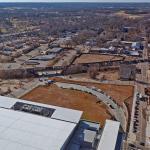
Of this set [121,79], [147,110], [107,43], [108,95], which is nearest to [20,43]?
[107,43]

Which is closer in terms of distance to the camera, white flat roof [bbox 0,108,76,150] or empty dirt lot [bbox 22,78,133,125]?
white flat roof [bbox 0,108,76,150]

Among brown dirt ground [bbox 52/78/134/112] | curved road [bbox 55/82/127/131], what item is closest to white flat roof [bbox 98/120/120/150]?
curved road [bbox 55/82/127/131]

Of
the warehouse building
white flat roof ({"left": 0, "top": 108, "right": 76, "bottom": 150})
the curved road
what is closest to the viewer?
white flat roof ({"left": 0, "top": 108, "right": 76, "bottom": 150})

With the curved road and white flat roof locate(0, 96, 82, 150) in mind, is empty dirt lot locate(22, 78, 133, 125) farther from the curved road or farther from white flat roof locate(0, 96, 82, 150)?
white flat roof locate(0, 96, 82, 150)

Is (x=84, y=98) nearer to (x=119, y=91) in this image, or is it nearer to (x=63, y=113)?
(x=119, y=91)

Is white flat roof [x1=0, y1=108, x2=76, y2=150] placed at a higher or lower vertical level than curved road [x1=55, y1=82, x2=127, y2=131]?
higher

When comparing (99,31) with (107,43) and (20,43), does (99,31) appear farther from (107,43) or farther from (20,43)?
(20,43)

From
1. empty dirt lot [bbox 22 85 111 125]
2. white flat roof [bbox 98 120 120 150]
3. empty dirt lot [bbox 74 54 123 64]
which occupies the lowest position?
empty dirt lot [bbox 22 85 111 125]
